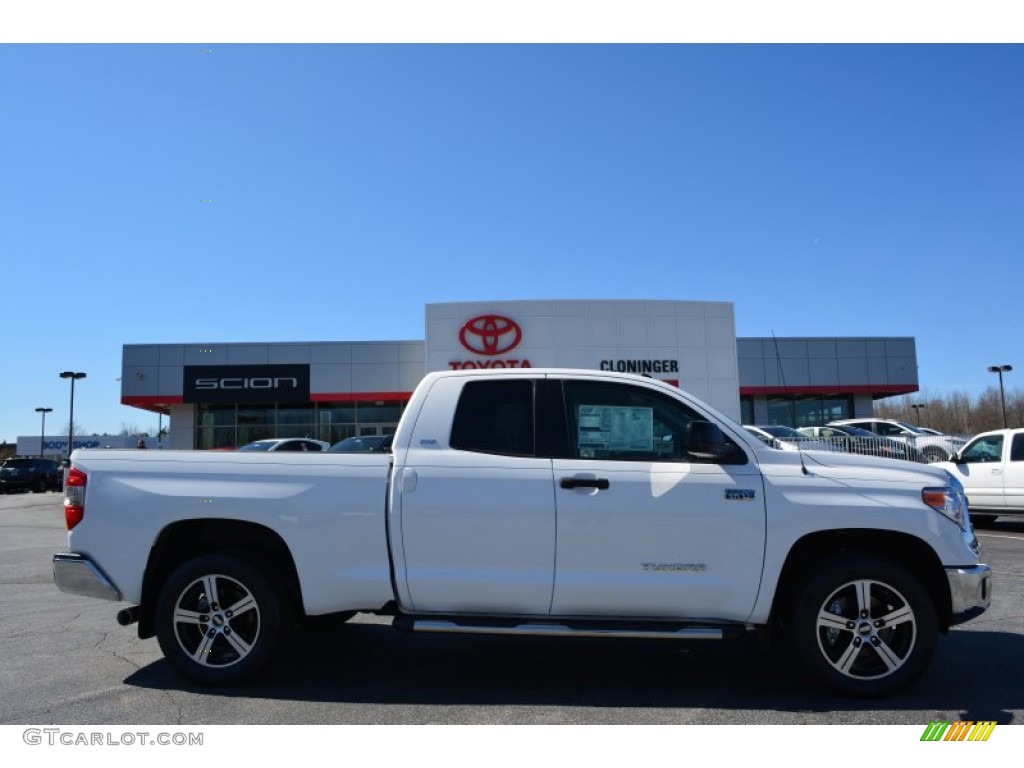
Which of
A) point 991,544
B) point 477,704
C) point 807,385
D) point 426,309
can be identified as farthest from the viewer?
point 807,385

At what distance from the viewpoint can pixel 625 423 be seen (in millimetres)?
4805

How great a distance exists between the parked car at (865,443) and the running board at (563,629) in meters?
17.3

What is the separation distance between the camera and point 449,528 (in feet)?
14.8

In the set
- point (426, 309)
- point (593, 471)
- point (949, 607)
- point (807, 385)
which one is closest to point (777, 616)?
point (949, 607)

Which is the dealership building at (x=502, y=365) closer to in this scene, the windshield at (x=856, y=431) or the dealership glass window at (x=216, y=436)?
the dealership glass window at (x=216, y=436)

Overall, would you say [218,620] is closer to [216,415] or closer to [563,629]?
[563,629]

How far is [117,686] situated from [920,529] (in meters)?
5.06

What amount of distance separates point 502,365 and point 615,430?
2223cm

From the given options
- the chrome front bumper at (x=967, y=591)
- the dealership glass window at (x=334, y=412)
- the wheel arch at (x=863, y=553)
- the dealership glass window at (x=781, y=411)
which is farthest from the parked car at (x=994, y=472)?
the dealership glass window at (x=334, y=412)

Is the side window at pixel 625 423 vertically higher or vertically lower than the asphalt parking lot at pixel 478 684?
higher

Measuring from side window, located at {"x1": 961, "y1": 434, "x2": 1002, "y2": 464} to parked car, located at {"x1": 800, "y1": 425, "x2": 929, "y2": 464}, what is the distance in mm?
5848

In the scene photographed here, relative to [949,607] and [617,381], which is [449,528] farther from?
[949,607]

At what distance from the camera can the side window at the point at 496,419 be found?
4.75m

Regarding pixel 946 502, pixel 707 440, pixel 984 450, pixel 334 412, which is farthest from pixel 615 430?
pixel 334 412
